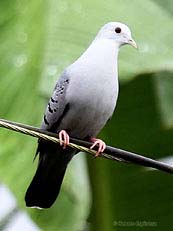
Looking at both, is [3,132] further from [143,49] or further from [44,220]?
[143,49]

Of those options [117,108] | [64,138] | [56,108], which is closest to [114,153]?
[64,138]

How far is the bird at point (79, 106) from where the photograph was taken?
163 centimetres

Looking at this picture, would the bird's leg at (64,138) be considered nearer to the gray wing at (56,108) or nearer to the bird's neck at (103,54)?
the gray wing at (56,108)

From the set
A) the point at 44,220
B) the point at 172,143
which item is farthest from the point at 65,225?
the point at 172,143

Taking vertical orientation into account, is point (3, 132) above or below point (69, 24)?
below

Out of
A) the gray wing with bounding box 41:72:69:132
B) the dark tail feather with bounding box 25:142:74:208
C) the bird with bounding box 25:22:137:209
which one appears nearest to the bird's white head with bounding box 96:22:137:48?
the bird with bounding box 25:22:137:209

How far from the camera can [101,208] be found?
1.95 meters

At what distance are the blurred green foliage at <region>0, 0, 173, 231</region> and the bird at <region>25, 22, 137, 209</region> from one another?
5cm

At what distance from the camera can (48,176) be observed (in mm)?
1823

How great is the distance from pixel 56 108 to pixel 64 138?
4.5 inches

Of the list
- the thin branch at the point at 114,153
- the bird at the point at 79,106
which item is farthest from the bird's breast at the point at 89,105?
the thin branch at the point at 114,153

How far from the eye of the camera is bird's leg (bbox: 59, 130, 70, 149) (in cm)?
160

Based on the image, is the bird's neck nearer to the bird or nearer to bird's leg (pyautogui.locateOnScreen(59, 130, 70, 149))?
the bird

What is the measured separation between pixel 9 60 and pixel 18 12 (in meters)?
0.11
